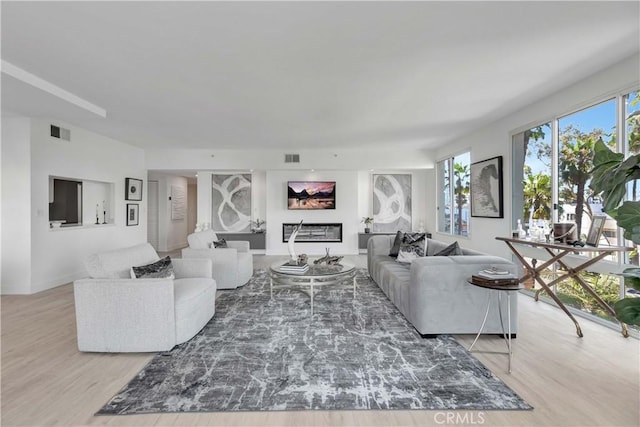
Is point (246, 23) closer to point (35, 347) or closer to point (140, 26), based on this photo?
point (140, 26)

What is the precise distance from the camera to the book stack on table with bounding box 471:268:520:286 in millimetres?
2430

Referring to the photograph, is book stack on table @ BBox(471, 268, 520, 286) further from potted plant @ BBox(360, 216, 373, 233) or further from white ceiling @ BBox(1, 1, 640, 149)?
potted plant @ BBox(360, 216, 373, 233)

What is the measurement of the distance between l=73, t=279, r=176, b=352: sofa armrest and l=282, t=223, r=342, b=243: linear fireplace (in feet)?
17.5

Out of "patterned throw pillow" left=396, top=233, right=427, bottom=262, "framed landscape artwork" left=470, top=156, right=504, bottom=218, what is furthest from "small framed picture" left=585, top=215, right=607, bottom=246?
"framed landscape artwork" left=470, top=156, right=504, bottom=218

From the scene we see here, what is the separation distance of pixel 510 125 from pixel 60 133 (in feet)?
23.5

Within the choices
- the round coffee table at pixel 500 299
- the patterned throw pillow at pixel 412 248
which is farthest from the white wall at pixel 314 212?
the round coffee table at pixel 500 299

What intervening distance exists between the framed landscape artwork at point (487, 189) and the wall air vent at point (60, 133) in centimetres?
712

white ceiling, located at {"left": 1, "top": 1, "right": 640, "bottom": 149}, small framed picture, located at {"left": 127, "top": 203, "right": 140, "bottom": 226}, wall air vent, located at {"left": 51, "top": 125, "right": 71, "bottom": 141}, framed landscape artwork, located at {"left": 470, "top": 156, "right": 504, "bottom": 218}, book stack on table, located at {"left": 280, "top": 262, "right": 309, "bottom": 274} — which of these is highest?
white ceiling, located at {"left": 1, "top": 1, "right": 640, "bottom": 149}

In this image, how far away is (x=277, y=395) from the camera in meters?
1.98

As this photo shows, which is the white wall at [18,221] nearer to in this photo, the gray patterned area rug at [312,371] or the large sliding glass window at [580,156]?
the gray patterned area rug at [312,371]

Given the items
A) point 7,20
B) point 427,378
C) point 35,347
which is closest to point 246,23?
point 7,20

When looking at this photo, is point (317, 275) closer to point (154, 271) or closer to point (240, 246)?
point (154, 271)

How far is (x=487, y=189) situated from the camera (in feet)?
17.2

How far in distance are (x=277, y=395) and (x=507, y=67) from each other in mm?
3646
